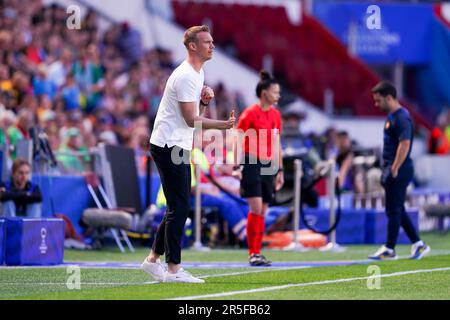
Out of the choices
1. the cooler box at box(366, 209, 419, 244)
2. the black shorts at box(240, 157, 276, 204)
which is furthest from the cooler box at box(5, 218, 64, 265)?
the cooler box at box(366, 209, 419, 244)

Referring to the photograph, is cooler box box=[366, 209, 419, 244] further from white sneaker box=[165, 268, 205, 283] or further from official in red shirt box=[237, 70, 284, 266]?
white sneaker box=[165, 268, 205, 283]

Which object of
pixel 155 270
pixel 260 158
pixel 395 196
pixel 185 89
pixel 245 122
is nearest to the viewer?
pixel 185 89

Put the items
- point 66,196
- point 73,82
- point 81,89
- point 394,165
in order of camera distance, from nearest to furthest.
→ point 394,165 < point 66,196 < point 73,82 < point 81,89

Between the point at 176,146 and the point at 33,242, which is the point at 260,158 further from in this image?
Answer: the point at 176,146

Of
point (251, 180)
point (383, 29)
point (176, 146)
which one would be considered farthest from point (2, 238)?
point (383, 29)

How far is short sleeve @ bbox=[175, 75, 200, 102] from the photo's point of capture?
10991 mm

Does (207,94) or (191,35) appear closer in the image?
(207,94)

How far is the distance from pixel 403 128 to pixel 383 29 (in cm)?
1787

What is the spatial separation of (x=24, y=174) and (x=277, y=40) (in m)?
15.9

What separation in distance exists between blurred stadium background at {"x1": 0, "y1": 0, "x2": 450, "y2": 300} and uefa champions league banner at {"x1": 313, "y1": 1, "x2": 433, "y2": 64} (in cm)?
4

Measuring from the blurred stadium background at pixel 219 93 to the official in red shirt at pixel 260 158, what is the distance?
1.59 m

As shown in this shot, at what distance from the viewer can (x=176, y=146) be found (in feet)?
36.2
